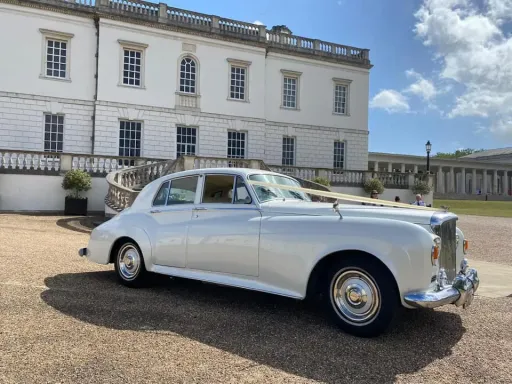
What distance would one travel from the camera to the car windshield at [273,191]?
5.39 meters

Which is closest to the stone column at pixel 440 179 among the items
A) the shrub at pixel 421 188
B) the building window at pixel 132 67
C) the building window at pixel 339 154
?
the building window at pixel 339 154

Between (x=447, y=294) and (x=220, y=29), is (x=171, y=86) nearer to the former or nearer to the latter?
(x=220, y=29)

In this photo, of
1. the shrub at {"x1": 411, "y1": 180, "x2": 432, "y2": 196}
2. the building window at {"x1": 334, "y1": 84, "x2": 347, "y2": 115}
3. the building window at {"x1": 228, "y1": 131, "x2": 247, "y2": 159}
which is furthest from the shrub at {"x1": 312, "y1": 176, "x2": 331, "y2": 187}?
the building window at {"x1": 334, "y1": 84, "x2": 347, "y2": 115}

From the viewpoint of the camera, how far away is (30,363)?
3.61 meters

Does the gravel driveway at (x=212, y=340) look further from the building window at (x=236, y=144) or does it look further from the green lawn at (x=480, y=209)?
the green lawn at (x=480, y=209)

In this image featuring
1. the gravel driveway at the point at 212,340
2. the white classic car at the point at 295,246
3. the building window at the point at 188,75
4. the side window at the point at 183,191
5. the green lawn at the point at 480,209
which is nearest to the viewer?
the gravel driveway at the point at 212,340

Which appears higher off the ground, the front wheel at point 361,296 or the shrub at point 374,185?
the shrub at point 374,185

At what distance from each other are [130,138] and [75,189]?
21.3ft

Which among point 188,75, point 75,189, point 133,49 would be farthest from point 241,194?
point 188,75

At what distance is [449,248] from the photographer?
4715mm

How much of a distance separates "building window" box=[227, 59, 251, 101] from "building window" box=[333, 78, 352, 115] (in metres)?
6.79

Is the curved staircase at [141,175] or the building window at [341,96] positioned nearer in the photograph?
the curved staircase at [141,175]

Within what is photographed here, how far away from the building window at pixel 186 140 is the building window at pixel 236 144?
2256 millimetres

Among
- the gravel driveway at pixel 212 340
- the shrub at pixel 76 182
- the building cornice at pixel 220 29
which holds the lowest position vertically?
the gravel driveway at pixel 212 340
